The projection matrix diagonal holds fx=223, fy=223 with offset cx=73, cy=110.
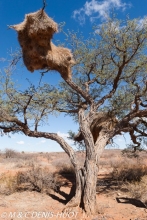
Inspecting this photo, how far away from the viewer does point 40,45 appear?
8438 mm

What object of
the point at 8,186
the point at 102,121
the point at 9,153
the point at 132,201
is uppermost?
the point at 102,121

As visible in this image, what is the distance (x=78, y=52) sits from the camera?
11305 mm

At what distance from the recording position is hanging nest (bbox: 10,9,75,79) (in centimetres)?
789

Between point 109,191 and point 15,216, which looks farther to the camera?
point 109,191

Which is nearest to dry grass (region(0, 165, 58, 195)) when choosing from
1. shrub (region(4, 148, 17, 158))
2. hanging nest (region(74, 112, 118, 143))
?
hanging nest (region(74, 112, 118, 143))

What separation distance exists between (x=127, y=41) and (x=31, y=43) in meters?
3.94

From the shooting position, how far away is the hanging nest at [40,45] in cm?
789

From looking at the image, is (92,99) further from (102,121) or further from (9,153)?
(9,153)

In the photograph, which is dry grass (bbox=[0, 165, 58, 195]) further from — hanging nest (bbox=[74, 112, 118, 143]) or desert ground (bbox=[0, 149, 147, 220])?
hanging nest (bbox=[74, 112, 118, 143])

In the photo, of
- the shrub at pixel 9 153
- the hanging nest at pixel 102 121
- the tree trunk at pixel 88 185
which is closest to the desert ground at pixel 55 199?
the tree trunk at pixel 88 185

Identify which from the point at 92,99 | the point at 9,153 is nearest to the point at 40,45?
the point at 92,99

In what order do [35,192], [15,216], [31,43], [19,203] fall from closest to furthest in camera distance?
[15,216] → [31,43] → [19,203] → [35,192]

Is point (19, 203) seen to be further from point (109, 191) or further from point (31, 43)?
point (31, 43)

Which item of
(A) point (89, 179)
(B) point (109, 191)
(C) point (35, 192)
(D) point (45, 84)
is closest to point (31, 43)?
(D) point (45, 84)
